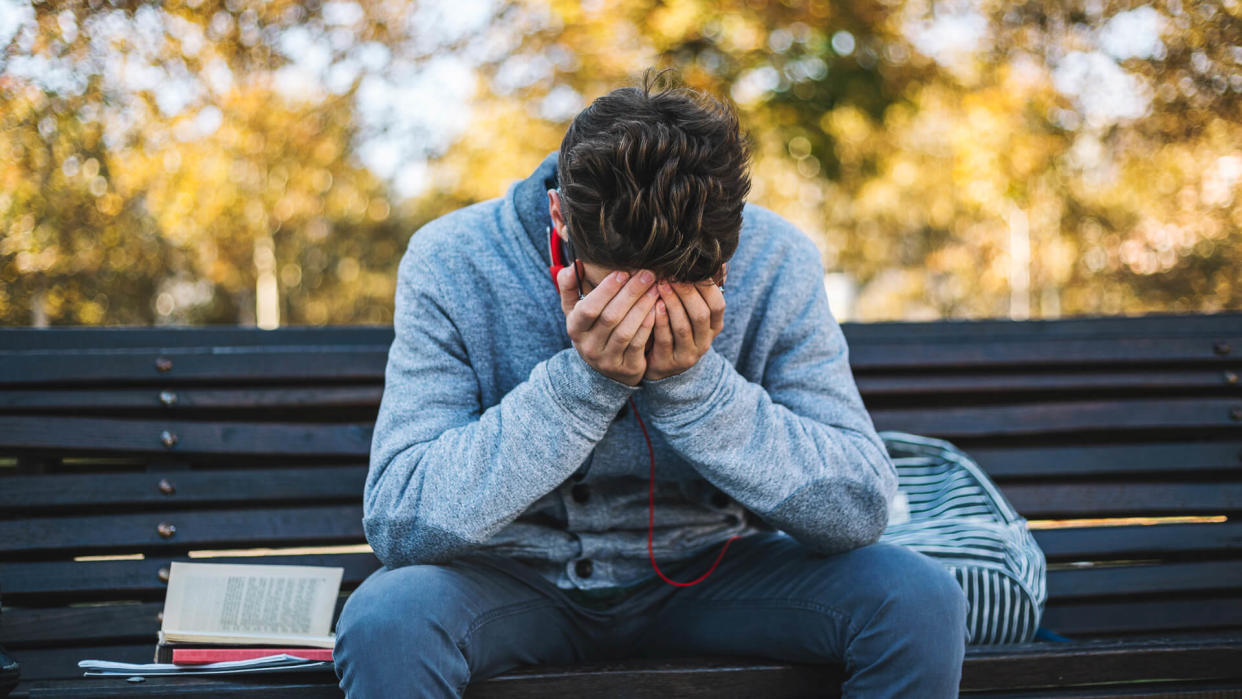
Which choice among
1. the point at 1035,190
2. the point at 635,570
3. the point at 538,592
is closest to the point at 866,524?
the point at 635,570

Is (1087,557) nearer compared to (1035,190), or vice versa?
(1087,557)

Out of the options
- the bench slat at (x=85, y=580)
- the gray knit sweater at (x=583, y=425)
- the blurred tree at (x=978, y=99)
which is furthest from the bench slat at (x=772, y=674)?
the blurred tree at (x=978, y=99)

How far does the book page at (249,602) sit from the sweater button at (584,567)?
24.5 inches

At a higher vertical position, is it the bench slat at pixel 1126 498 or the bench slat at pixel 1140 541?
the bench slat at pixel 1126 498

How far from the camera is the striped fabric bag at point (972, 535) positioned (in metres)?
2.16

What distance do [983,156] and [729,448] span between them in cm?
986

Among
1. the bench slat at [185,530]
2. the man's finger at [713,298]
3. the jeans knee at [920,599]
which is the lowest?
the bench slat at [185,530]

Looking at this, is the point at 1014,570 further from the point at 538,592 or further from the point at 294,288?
the point at 294,288

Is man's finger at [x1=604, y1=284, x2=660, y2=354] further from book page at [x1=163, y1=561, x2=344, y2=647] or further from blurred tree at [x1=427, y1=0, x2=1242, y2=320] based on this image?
blurred tree at [x1=427, y1=0, x2=1242, y2=320]

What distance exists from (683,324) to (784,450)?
0.33 m

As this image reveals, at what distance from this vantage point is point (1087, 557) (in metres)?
2.76

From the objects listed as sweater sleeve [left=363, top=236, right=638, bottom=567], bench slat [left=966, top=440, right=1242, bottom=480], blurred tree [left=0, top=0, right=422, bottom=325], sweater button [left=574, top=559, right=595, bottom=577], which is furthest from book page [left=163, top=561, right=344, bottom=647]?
blurred tree [left=0, top=0, right=422, bottom=325]

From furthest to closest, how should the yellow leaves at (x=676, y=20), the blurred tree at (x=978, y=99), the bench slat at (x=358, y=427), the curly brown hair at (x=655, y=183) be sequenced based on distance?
the yellow leaves at (x=676, y=20)
the blurred tree at (x=978, y=99)
the bench slat at (x=358, y=427)
the curly brown hair at (x=655, y=183)

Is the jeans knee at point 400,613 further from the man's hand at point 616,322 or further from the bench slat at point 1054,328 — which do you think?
the bench slat at point 1054,328
